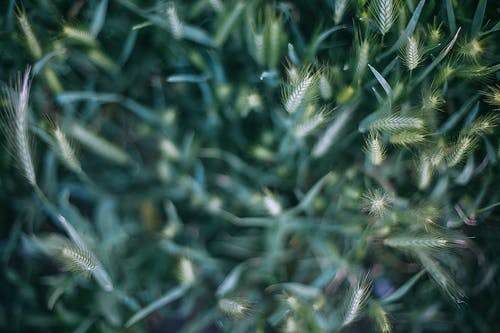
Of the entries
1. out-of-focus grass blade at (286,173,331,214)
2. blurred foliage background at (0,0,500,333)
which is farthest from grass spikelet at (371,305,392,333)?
out-of-focus grass blade at (286,173,331,214)

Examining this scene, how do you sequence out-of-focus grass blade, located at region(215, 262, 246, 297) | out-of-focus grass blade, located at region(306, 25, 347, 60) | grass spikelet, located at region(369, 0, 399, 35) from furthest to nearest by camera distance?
out-of-focus grass blade, located at region(215, 262, 246, 297)
out-of-focus grass blade, located at region(306, 25, 347, 60)
grass spikelet, located at region(369, 0, 399, 35)

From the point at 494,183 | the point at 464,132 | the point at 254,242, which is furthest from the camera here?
the point at 254,242

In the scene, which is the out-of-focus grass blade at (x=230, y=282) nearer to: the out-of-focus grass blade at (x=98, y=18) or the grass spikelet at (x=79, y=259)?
the grass spikelet at (x=79, y=259)

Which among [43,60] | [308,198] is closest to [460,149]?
[308,198]

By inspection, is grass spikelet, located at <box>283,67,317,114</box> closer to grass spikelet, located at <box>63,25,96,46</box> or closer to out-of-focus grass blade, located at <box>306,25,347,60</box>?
out-of-focus grass blade, located at <box>306,25,347,60</box>

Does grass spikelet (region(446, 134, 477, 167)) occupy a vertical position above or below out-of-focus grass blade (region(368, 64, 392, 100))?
below

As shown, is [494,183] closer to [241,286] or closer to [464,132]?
[464,132]

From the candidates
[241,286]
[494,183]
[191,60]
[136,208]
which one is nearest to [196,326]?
[241,286]
